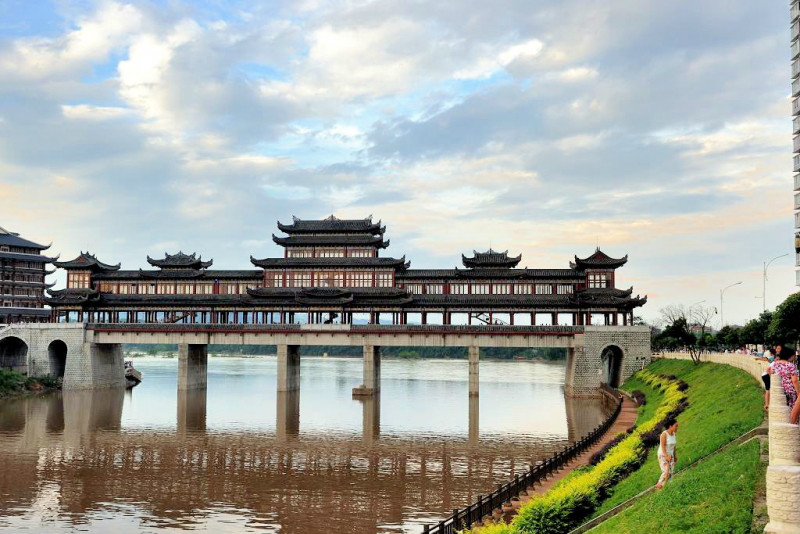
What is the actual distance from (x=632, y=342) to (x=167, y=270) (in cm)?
5951

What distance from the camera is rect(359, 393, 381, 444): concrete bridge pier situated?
52.9m

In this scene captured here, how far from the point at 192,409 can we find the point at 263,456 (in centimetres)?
2717

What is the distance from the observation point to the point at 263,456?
4469cm

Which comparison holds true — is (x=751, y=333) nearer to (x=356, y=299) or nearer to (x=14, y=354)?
(x=356, y=299)

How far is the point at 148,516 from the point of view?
3017 centimetres

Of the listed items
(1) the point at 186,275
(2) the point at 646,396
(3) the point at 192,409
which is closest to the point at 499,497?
(2) the point at 646,396

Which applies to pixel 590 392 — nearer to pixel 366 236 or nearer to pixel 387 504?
pixel 366 236

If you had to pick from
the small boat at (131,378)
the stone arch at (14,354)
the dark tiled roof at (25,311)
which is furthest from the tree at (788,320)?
the dark tiled roof at (25,311)

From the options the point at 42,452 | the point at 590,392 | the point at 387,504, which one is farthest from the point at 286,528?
the point at 590,392

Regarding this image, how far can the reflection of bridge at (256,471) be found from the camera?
31625mm

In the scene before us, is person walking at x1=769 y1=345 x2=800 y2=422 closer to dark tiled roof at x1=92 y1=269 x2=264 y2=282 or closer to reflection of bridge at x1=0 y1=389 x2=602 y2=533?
reflection of bridge at x1=0 y1=389 x2=602 y2=533

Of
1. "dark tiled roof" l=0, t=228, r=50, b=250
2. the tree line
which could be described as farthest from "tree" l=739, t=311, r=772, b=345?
"dark tiled roof" l=0, t=228, r=50, b=250

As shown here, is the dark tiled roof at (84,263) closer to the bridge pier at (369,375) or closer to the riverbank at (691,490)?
the bridge pier at (369,375)

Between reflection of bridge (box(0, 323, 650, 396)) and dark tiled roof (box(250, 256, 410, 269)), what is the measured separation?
11099 millimetres
